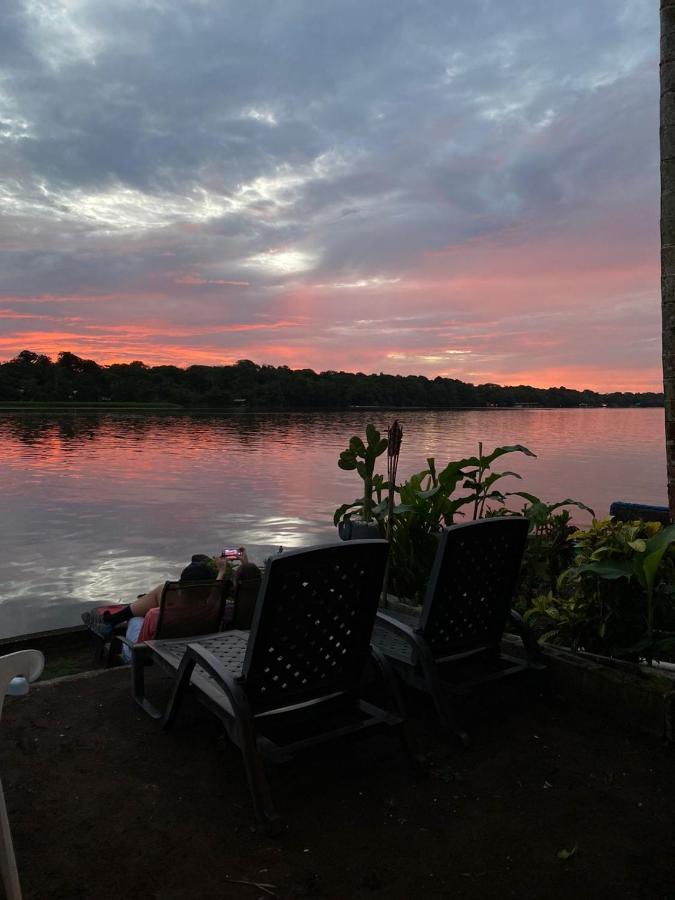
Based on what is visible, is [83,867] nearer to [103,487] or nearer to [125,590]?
[125,590]

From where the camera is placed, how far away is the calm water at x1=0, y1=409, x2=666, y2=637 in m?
9.42

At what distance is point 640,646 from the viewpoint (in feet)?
12.7

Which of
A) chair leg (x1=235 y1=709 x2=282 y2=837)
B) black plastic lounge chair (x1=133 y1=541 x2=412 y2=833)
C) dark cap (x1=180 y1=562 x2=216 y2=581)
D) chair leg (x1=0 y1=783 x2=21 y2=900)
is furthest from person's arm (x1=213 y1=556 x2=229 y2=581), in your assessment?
chair leg (x1=0 y1=783 x2=21 y2=900)

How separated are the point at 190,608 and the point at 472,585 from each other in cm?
181

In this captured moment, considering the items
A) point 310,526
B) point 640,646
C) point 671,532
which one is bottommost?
point 310,526

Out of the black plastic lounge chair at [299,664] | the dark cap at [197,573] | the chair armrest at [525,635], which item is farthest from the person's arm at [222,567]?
the chair armrest at [525,635]

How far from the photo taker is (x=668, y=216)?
15.8 ft

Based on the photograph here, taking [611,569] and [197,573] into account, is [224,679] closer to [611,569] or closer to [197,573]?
[197,573]

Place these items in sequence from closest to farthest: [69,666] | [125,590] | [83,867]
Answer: [83,867]
[69,666]
[125,590]

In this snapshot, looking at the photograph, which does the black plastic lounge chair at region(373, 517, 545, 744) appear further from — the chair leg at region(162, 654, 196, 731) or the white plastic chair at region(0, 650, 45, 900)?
the white plastic chair at region(0, 650, 45, 900)

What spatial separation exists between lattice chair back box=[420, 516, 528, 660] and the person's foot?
286 cm

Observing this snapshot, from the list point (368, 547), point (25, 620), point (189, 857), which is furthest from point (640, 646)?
point (25, 620)

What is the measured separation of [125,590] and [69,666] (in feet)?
11.1

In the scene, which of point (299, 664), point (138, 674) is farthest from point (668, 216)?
Answer: point (138, 674)
